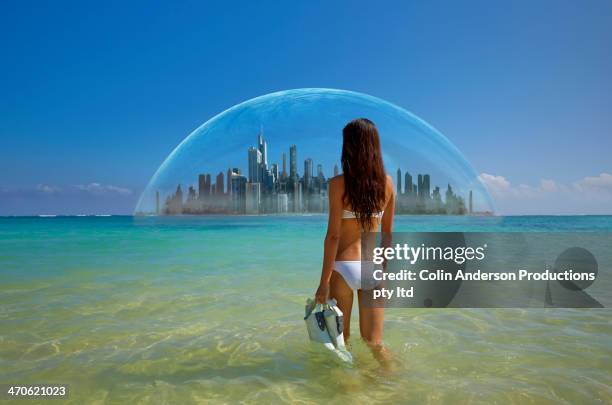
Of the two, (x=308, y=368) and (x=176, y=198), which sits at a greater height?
(x=176, y=198)

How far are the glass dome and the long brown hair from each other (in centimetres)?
1009

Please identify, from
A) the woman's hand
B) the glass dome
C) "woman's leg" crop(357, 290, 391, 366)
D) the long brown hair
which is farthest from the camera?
the glass dome

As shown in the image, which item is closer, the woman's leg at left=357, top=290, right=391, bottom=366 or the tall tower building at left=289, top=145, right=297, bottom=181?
the woman's leg at left=357, top=290, right=391, bottom=366

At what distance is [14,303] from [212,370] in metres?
3.49

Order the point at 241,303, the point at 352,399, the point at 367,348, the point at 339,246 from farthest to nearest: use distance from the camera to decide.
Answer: the point at 241,303, the point at 367,348, the point at 339,246, the point at 352,399

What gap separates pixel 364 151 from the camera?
246 cm

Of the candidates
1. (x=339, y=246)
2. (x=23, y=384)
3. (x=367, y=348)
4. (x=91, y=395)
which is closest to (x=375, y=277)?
(x=339, y=246)

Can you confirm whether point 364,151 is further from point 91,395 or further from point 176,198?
point 176,198

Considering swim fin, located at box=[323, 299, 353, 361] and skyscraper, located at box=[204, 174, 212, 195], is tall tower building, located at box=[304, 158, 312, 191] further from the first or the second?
swim fin, located at box=[323, 299, 353, 361]

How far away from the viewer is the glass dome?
1256 centimetres

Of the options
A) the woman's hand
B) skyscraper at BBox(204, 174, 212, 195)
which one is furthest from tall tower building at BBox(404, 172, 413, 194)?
the woman's hand

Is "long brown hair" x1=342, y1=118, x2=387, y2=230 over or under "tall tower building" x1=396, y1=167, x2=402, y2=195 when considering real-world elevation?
under

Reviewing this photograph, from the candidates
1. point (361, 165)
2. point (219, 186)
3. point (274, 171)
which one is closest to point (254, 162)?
point (274, 171)

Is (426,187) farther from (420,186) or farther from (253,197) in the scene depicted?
(253,197)
